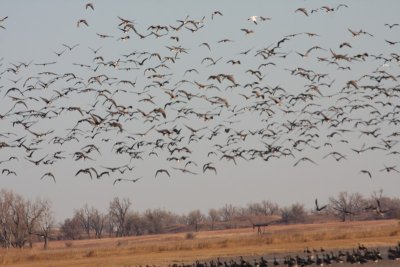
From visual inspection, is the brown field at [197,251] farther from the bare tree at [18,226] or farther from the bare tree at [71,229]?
the bare tree at [71,229]

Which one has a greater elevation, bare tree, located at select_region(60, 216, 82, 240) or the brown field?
bare tree, located at select_region(60, 216, 82, 240)

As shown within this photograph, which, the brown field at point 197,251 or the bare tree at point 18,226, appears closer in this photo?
the brown field at point 197,251

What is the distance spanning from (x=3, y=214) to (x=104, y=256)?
67.6 metres

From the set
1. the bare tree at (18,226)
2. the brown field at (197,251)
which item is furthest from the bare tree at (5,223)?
the brown field at (197,251)

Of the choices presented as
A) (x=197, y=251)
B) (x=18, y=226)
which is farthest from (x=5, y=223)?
(x=197, y=251)

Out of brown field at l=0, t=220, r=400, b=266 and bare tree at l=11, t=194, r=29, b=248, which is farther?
bare tree at l=11, t=194, r=29, b=248

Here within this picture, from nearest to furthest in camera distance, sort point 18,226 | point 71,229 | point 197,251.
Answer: point 197,251, point 18,226, point 71,229

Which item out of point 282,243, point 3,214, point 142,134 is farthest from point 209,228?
point 142,134

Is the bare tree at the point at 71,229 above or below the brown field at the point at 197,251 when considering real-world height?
above

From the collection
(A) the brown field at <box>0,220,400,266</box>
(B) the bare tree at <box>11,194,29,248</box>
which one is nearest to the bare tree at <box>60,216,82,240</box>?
(B) the bare tree at <box>11,194,29,248</box>

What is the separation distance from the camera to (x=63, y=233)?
17588 cm

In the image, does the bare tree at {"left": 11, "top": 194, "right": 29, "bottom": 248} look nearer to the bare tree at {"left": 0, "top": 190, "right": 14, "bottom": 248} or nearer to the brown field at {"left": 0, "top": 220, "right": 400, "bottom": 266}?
the bare tree at {"left": 0, "top": 190, "right": 14, "bottom": 248}

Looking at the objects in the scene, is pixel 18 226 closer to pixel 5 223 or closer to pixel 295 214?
pixel 5 223

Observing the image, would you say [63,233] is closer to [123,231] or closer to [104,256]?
[123,231]
